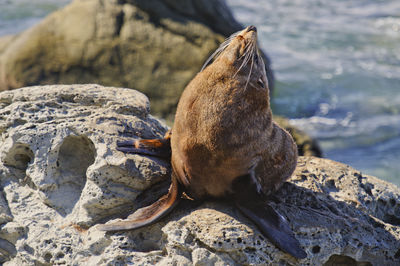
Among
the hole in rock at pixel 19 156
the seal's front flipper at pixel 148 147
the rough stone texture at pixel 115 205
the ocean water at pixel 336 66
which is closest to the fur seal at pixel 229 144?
the rough stone texture at pixel 115 205

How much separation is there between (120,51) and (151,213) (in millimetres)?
6185

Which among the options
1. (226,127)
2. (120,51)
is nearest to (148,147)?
(226,127)

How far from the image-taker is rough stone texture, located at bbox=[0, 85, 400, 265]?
3.97 metres

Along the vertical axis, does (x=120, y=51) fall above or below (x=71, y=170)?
below

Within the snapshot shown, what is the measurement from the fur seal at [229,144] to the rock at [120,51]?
5571mm

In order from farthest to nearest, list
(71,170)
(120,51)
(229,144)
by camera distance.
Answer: (120,51)
(71,170)
(229,144)

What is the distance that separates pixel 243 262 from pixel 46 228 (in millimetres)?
1513

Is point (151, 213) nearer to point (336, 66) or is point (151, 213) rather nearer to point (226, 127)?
point (226, 127)

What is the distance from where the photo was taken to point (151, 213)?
4.12 meters

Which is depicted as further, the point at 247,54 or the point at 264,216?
the point at 247,54

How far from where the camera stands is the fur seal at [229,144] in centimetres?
403

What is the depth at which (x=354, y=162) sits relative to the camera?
34.4 ft

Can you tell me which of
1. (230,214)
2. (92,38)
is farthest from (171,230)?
(92,38)

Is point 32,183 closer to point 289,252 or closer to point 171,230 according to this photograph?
point 171,230
